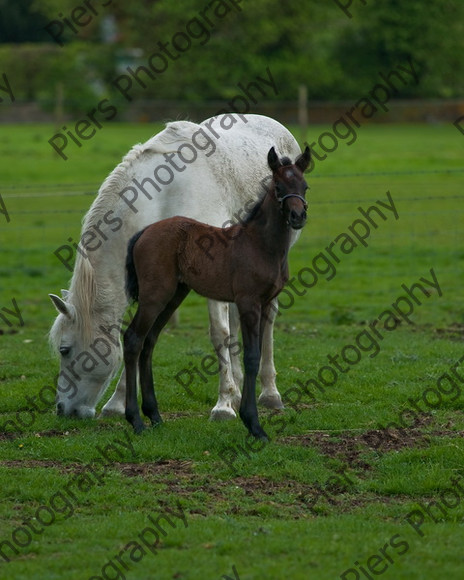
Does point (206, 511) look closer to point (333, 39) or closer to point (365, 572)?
point (365, 572)

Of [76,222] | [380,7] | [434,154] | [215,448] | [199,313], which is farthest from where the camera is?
[380,7]

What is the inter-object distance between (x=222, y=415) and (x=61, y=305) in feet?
4.61

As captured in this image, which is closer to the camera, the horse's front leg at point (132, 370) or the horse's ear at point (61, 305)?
the horse's front leg at point (132, 370)

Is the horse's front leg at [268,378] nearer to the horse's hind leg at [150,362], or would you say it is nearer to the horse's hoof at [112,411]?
the horse's hind leg at [150,362]

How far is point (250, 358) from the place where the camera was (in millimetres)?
6406

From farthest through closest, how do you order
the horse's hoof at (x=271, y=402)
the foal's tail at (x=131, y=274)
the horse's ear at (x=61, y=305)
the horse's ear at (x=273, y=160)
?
the horse's hoof at (x=271, y=402) → the horse's ear at (x=61, y=305) → the foal's tail at (x=131, y=274) → the horse's ear at (x=273, y=160)

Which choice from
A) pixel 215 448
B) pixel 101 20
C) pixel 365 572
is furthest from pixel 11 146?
pixel 365 572

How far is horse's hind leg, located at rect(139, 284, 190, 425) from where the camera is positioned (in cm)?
686

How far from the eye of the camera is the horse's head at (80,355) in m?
7.00

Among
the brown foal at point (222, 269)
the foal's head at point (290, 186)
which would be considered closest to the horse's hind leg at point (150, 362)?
the brown foal at point (222, 269)

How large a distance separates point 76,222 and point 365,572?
1436 cm

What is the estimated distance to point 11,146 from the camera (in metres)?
30.0

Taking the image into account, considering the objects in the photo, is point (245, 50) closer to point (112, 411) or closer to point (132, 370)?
point (112, 411)

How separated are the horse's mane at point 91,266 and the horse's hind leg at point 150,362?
1.41 ft
